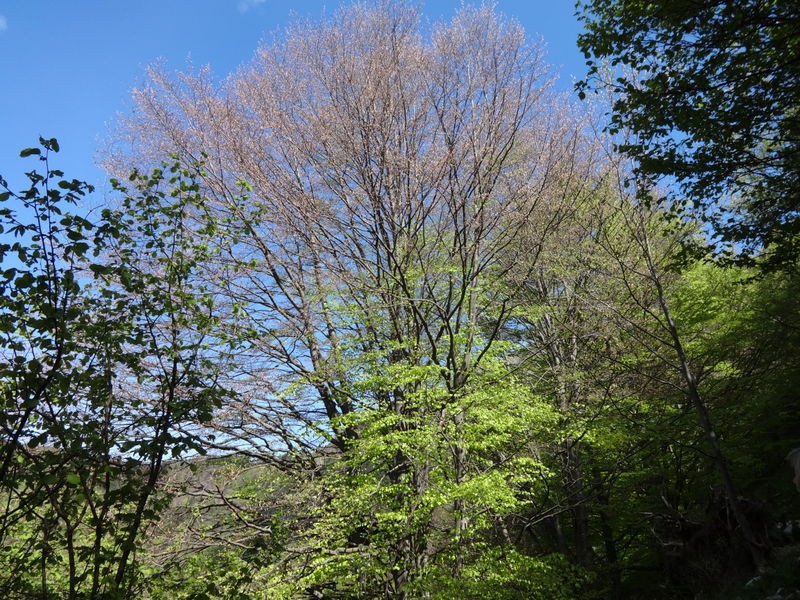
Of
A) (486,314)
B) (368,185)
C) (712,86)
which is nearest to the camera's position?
(712,86)

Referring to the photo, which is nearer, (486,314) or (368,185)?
(368,185)

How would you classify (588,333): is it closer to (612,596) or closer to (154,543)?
(612,596)

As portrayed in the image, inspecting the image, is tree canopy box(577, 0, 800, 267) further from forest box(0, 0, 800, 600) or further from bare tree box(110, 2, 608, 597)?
bare tree box(110, 2, 608, 597)

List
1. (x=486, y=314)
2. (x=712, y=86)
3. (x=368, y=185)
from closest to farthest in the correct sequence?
(x=712, y=86) → (x=368, y=185) → (x=486, y=314)

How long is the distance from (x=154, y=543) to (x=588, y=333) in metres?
8.92

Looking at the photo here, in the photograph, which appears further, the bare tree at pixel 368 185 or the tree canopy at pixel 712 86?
the bare tree at pixel 368 185

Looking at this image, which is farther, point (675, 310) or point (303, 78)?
point (675, 310)

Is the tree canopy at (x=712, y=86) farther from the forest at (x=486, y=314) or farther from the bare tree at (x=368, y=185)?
the bare tree at (x=368, y=185)

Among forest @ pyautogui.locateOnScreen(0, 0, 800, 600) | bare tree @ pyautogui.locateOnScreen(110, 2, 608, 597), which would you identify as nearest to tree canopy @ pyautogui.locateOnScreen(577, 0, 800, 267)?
forest @ pyautogui.locateOnScreen(0, 0, 800, 600)

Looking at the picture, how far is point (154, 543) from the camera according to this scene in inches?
281

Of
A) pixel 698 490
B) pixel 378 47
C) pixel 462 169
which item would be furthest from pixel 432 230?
pixel 698 490

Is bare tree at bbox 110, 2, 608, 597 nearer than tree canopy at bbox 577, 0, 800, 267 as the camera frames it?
No

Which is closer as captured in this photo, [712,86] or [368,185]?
[712,86]

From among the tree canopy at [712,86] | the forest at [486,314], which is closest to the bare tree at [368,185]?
the forest at [486,314]
